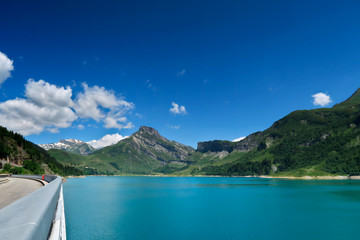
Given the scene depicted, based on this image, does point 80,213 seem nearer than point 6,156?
Yes

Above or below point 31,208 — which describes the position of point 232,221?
below

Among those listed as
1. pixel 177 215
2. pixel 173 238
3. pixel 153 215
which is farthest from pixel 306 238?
pixel 153 215

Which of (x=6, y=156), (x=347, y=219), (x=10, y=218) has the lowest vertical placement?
(x=347, y=219)

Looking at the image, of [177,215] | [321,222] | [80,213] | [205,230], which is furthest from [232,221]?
[80,213]

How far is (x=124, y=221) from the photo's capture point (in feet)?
173

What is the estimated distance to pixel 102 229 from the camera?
44906 millimetres

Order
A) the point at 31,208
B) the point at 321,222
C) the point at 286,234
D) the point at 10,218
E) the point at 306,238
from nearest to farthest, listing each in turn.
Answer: the point at 10,218 < the point at 31,208 < the point at 306,238 < the point at 286,234 < the point at 321,222

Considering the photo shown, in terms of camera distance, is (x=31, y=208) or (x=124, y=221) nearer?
(x=31, y=208)

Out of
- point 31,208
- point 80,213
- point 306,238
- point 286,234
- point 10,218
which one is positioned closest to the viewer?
point 10,218

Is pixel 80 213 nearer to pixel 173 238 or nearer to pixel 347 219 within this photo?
pixel 173 238

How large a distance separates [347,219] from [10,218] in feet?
233

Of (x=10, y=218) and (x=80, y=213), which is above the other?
(x=10, y=218)

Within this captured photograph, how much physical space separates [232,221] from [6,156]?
565ft

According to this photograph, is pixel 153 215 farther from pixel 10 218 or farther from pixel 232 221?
pixel 10 218
